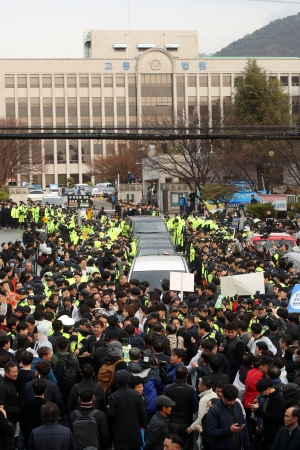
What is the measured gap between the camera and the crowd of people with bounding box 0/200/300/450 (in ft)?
26.8

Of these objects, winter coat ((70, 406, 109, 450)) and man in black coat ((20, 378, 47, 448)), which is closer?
winter coat ((70, 406, 109, 450))

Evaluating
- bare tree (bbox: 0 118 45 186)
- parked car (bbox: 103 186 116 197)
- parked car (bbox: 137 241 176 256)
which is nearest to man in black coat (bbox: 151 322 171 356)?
parked car (bbox: 137 241 176 256)

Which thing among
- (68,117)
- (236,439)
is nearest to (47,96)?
(68,117)

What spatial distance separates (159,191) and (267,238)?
32.8 m

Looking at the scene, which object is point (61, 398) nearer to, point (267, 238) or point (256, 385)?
point (256, 385)

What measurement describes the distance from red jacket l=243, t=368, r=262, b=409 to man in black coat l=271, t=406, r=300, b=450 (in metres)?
1.77

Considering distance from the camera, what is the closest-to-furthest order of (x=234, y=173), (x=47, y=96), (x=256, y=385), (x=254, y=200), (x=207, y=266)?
(x=256, y=385) → (x=207, y=266) → (x=254, y=200) → (x=234, y=173) → (x=47, y=96)

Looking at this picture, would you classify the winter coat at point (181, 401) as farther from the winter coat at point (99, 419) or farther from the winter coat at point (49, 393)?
the winter coat at point (49, 393)

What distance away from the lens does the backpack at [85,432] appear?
8148 mm

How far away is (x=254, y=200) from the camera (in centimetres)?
4062

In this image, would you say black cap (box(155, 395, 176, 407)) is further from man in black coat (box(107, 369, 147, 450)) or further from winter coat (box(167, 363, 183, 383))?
winter coat (box(167, 363, 183, 383))

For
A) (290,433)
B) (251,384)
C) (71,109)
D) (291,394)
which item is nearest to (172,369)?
(251,384)

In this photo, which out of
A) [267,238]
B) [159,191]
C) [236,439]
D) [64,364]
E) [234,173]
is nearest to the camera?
[236,439]

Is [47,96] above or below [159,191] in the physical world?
above
